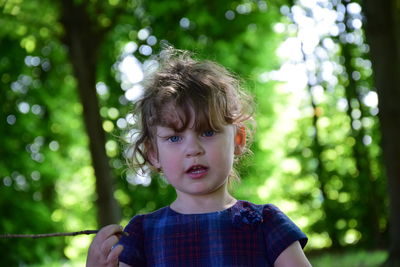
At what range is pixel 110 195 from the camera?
9680 mm

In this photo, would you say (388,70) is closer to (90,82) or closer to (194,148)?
(90,82)

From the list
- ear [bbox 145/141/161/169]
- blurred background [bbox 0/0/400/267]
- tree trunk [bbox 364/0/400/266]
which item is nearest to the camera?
ear [bbox 145/141/161/169]

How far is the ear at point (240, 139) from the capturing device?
2531 mm

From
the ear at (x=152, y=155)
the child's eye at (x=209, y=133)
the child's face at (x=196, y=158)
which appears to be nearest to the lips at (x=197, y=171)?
the child's face at (x=196, y=158)

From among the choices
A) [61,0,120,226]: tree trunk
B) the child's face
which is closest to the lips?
the child's face

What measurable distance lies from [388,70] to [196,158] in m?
5.32

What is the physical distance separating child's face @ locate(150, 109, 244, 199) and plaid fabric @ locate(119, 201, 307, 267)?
0.11 meters

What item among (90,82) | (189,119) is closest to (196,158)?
(189,119)

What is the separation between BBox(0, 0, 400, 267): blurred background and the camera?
31.7 feet

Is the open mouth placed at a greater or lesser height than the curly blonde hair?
lesser

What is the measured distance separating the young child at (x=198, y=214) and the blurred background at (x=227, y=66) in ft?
16.8

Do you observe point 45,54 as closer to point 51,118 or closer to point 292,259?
point 51,118

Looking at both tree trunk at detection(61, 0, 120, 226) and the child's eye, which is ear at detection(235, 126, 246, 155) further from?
tree trunk at detection(61, 0, 120, 226)

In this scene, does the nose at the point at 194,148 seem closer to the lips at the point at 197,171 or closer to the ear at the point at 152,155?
the lips at the point at 197,171
